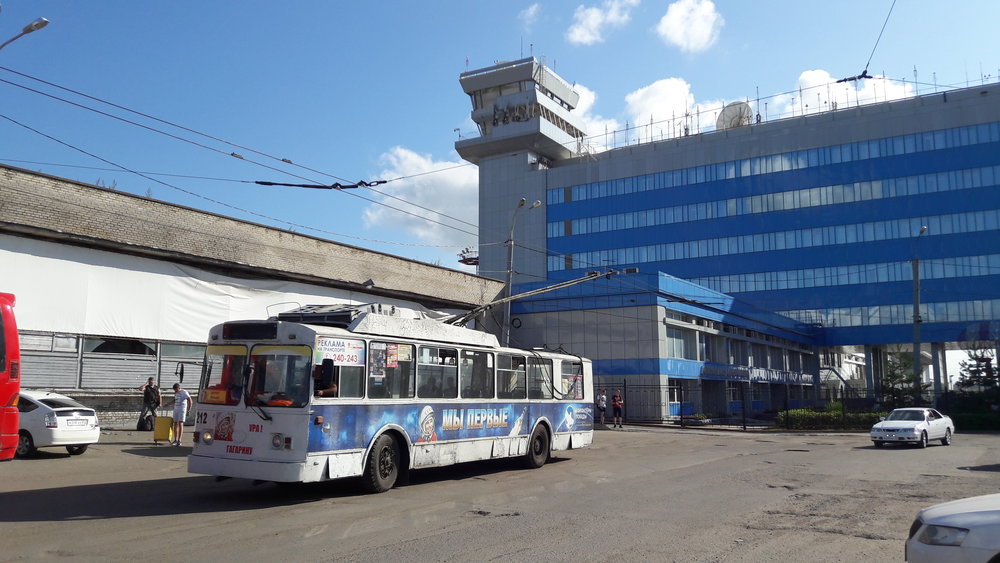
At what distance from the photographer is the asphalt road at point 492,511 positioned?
777cm

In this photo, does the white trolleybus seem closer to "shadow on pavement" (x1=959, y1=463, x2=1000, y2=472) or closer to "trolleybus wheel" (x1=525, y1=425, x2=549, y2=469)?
"trolleybus wheel" (x1=525, y1=425, x2=549, y2=469)

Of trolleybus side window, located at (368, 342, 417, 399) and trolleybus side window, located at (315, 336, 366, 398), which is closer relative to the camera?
trolleybus side window, located at (315, 336, 366, 398)

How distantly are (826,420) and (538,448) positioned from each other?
78.6 ft

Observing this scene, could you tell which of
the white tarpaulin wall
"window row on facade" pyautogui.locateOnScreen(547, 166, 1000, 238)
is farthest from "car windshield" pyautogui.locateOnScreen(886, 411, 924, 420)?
"window row on facade" pyautogui.locateOnScreen(547, 166, 1000, 238)

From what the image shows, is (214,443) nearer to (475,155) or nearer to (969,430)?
(969,430)

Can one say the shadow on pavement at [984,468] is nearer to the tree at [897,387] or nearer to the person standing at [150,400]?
the person standing at [150,400]

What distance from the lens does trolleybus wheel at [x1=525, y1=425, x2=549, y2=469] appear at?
16750 mm

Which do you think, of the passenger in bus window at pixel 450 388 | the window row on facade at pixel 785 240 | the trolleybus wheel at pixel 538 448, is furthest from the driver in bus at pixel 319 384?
the window row on facade at pixel 785 240

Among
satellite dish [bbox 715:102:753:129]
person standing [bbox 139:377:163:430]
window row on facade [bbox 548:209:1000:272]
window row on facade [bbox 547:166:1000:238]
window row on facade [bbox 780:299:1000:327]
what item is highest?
satellite dish [bbox 715:102:753:129]

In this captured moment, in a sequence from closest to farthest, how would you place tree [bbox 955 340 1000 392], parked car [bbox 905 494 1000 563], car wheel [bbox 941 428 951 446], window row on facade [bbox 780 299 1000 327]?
parked car [bbox 905 494 1000 563], car wheel [bbox 941 428 951 446], tree [bbox 955 340 1000 392], window row on facade [bbox 780 299 1000 327]

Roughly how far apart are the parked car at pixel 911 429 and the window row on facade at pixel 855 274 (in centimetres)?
4221

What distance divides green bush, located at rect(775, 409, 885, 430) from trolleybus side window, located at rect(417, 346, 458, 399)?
27.0 metres

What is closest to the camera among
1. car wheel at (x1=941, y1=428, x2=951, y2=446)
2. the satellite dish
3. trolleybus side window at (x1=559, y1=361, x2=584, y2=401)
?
trolleybus side window at (x1=559, y1=361, x2=584, y2=401)

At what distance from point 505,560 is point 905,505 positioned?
279 inches
